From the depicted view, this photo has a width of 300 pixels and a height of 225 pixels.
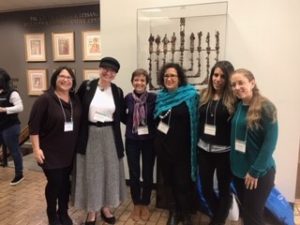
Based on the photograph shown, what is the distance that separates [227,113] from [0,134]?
283cm

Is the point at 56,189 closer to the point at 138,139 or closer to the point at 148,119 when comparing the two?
the point at 138,139

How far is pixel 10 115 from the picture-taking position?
3.20m

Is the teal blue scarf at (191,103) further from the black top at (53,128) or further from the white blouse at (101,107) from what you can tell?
the black top at (53,128)

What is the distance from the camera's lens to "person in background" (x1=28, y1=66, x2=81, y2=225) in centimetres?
198

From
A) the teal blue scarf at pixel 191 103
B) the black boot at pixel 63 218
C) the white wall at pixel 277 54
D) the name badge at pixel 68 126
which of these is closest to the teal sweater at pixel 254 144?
the teal blue scarf at pixel 191 103

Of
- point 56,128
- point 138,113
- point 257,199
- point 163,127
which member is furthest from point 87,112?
point 257,199

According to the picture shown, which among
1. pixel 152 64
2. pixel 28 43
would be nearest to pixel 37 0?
pixel 28 43

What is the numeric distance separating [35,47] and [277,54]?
4233mm

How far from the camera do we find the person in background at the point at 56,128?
198 centimetres

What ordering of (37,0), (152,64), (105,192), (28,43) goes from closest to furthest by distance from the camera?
(105,192), (152,64), (37,0), (28,43)

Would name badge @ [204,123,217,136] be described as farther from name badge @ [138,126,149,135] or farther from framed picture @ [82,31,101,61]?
framed picture @ [82,31,101,61]

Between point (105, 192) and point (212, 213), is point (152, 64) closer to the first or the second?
point (105, 192)

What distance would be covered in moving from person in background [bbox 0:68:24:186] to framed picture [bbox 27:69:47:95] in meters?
1.83

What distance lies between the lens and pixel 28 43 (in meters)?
5.02
